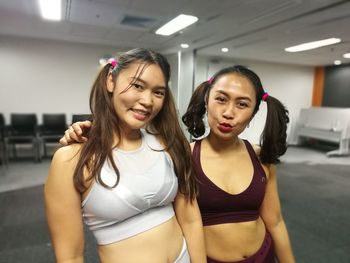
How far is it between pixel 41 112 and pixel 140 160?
6136mm

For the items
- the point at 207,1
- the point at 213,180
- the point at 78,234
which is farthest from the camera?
the point at 207,1

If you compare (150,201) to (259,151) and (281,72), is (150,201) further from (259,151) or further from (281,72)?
(281,72)

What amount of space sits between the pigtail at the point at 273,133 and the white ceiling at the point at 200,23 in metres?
2.54

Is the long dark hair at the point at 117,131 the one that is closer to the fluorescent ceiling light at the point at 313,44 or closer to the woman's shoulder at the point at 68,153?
the woman's shoulder at the point at 68,153

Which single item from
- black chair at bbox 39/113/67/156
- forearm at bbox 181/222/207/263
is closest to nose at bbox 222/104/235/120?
forearm at bbox 181/222/207/263

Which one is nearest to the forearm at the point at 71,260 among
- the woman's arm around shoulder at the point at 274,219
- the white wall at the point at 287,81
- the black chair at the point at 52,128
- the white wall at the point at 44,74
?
the woman's arm around shoulder at the point at 274,219

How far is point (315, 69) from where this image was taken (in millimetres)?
8758

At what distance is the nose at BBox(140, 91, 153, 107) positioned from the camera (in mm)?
827

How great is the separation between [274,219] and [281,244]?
11cm

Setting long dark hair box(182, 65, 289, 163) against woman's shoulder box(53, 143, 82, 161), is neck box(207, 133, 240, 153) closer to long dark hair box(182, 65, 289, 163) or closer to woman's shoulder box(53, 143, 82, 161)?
long dark hair box(182, 65, 289, 163)

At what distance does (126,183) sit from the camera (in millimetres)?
814

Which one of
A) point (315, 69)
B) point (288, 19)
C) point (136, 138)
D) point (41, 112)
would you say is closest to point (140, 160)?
point (136, 138)

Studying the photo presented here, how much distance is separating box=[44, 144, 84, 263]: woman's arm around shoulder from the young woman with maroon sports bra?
1.54ft

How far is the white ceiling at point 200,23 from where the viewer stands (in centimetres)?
338
